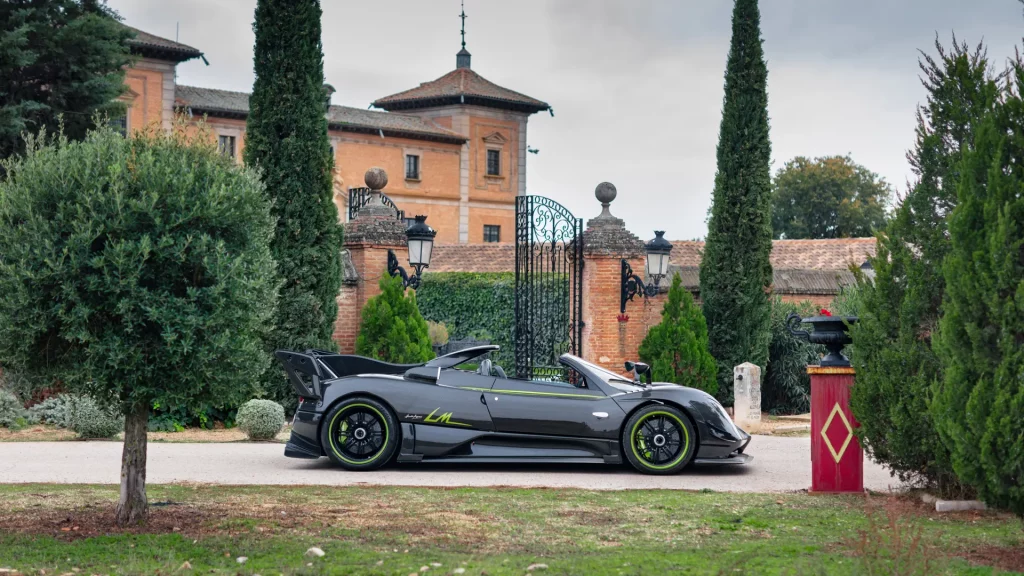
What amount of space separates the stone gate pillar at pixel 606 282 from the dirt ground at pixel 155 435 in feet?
17.6

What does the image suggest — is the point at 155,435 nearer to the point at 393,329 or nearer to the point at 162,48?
the point at 393,329

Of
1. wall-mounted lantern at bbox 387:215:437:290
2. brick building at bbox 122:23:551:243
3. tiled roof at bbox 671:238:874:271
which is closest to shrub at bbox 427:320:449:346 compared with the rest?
wall-mounted lantern at bbox 387:215:437:290

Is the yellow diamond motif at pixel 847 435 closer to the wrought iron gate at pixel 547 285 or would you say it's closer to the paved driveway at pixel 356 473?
the paved driveway at pixel 356 473

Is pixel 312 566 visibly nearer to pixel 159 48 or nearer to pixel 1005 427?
pixel 1005 427

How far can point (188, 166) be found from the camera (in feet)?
24.7

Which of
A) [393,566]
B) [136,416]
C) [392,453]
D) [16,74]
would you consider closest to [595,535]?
[393,566]

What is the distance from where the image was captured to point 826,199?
69188mm

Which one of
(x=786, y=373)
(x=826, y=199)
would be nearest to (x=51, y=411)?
(x=786, y=373)

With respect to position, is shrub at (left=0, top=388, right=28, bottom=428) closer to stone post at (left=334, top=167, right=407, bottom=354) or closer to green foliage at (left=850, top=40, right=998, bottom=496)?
stone post at (left=334, top=167, right=407, bottom=354)

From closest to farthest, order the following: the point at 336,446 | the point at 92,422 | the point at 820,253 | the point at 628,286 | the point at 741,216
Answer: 1. the point at 336,446
2. the point at 92,422
3. the point at 628,286
4. the point at 741,216
5. the point at 820,253

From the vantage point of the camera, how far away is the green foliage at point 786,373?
21297 mm

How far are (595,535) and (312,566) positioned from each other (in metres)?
1.92

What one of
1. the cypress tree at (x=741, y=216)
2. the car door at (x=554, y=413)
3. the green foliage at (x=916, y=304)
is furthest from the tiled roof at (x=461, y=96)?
the green foliage at (x=916, y=304)

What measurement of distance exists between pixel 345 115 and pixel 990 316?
46.9 meters
